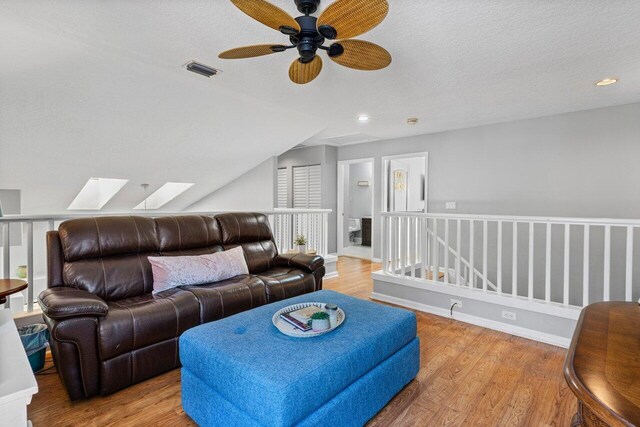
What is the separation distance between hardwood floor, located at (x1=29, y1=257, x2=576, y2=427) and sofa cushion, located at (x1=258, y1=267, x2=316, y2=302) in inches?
37.9

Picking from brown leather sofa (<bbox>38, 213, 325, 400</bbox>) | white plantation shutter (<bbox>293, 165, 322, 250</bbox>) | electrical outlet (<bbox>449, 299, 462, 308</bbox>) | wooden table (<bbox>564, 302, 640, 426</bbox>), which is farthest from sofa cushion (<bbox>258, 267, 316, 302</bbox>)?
white plantation shutter (<bbox>293, 165, 322, 250</bbox>)

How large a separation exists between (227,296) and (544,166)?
4319 millimetres

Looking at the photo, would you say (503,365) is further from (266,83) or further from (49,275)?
(49,275)

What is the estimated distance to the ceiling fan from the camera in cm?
150

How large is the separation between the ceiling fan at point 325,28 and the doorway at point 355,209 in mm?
4813

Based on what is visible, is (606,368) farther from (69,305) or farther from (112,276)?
(112,276)

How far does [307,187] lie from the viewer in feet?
23.2

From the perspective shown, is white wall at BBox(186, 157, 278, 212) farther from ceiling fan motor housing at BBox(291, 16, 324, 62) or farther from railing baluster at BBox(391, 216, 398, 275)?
ceiling fan motor housing at BBox(291, 16, 324, 62)

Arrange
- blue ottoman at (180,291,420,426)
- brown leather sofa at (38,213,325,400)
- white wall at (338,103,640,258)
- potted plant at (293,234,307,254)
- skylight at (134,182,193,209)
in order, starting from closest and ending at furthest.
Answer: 1. blue ottoman at (180,291,420,426)
2. brown leather sofa at (38,213,325,400)
3. white wall at (338,103,640,258)
4. potted plant at (293,234,307,254)
5. skylight at (134,182,193,209)

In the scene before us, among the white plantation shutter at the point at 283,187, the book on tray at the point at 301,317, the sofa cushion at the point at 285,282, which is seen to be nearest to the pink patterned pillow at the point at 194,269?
the sofa cushion at the point at 285,282

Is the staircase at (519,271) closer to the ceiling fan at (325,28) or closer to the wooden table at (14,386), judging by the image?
the ceiling fan at (325,28)

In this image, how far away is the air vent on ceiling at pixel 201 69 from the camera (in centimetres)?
275

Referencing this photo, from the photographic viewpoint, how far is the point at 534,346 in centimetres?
280

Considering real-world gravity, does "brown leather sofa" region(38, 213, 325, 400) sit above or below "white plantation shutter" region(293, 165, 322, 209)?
below
